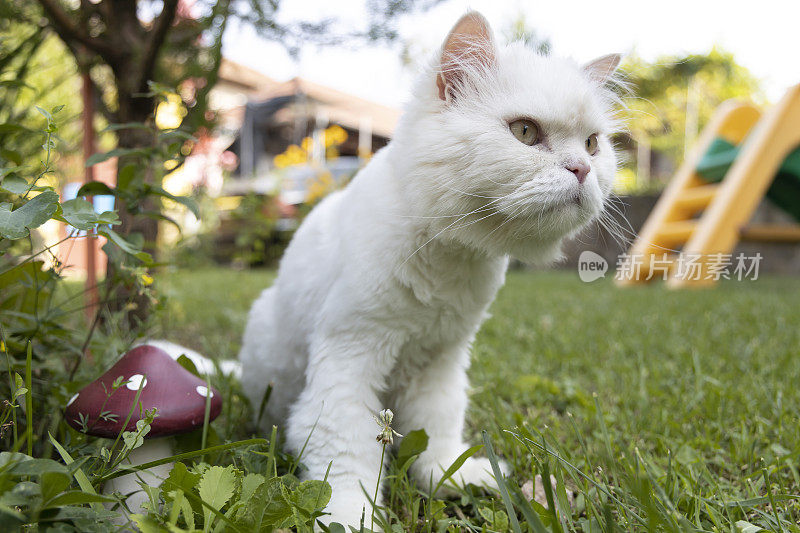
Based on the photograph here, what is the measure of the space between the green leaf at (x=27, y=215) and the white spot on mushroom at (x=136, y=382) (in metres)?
0.35

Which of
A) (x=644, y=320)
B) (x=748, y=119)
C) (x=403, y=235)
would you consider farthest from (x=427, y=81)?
(x=748, y=119)

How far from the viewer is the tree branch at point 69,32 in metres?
1.90

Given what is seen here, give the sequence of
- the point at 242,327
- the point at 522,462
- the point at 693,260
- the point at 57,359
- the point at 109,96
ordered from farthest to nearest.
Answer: the point at 693,260, the point at 242,327, the point at 109,96, the point at 57,359, the point at 522,462

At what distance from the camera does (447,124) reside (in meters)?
1.23

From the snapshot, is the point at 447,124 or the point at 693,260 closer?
the point at 447,124

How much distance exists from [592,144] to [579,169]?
20 centimetres

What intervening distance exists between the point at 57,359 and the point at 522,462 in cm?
133

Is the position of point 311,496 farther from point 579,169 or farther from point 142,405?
point 579,169

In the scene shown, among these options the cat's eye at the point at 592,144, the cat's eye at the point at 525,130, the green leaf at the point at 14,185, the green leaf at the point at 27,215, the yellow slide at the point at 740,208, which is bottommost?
the yellow slide at the point at 740,208

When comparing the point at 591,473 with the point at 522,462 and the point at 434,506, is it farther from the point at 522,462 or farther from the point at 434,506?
the point at 434,506

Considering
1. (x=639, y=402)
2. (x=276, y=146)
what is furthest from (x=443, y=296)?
(x=276, y=146)

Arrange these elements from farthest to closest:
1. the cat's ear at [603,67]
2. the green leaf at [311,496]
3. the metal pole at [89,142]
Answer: the metal pole at [89,142], the cat's ear at [603,67], the green leaf at [311,496]

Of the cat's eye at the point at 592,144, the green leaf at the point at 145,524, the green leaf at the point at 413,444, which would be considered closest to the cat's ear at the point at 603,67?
the cat's eye at the point at 592,144

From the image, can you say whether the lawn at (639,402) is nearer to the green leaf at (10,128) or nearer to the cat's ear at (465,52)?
the cat's ear at (465,52)
